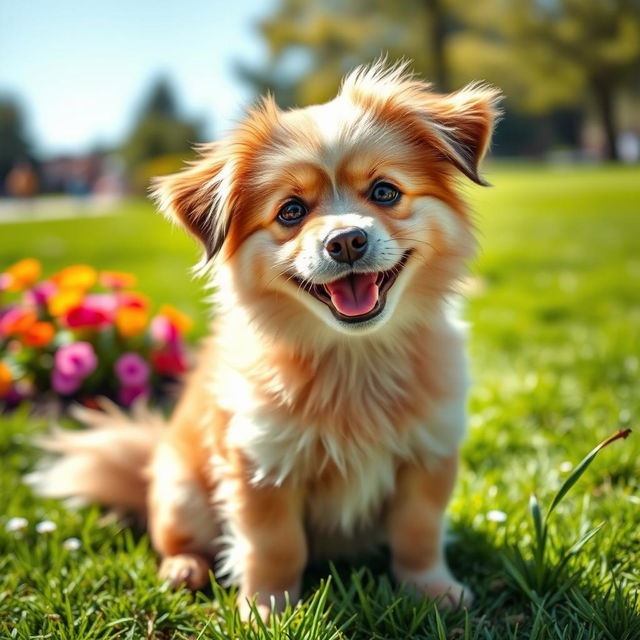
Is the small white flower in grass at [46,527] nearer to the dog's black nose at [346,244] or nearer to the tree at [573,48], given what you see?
the dog's black nose at [346,244]

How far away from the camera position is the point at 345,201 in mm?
2092

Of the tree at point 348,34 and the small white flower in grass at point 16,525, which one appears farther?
the tree at point 348,34

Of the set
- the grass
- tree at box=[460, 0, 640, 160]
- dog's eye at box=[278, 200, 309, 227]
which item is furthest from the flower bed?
tree at box=[460, 0, 640, 160]

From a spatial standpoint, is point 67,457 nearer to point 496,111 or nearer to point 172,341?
point 172,341

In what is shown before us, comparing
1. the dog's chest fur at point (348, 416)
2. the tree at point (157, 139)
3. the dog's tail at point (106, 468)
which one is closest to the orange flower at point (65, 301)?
the dog's tail at point (106, 468)

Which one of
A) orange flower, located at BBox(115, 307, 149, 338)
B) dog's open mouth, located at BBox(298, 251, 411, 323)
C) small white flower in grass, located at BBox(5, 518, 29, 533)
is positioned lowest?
small white flower in grass, located at BBox(5, 518, 29, 533)

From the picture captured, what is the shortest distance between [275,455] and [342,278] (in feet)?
1.94

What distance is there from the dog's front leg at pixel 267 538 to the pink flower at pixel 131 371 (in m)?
1.76

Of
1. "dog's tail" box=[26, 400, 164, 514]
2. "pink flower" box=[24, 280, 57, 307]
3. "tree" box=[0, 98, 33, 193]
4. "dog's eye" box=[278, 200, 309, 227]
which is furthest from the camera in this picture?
"tree" box=[0, 98, 33, 193]

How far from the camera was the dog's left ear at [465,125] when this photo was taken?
7.02ft

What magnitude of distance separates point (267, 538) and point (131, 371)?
197cm

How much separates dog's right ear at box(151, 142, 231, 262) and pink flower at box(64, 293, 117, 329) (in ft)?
5.78

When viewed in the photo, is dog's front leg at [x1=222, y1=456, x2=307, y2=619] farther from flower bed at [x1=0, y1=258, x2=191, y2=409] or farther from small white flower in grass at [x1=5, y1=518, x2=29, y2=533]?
flower bed at [x1=0, y1=258, x2=191, y2=409]

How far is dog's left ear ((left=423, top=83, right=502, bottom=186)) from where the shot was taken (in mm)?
2141
